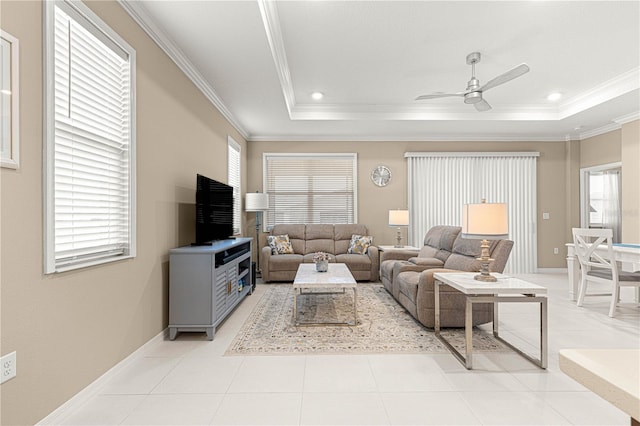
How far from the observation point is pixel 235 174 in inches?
222

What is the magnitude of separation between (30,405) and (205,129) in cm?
317

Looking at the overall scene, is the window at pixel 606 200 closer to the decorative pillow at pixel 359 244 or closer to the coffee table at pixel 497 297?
the decorative pillow at pixel 359 244

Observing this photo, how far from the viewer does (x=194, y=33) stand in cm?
288

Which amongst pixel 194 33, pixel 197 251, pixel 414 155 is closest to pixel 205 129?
pixel 194 33

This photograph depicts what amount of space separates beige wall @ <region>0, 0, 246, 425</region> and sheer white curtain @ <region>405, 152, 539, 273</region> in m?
4.48

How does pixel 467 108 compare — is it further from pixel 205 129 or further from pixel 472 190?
pixel 205 129

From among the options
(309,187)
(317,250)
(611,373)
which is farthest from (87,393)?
(309,187)

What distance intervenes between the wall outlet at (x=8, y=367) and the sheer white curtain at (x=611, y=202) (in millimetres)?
9612

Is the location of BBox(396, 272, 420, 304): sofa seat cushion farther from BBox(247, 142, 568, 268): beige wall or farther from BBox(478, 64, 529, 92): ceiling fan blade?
BBox(247, 142, 568, 268): beige wall

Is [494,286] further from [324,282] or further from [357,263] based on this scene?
[357,263]

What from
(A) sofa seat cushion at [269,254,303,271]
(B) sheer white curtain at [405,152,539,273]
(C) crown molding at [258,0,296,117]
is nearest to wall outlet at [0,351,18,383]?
(C) crown molding at [258,0,296,117]

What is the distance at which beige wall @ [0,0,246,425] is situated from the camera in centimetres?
157

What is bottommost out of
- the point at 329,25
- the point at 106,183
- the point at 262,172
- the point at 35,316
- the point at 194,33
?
the point at 35,316

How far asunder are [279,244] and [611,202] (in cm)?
743
